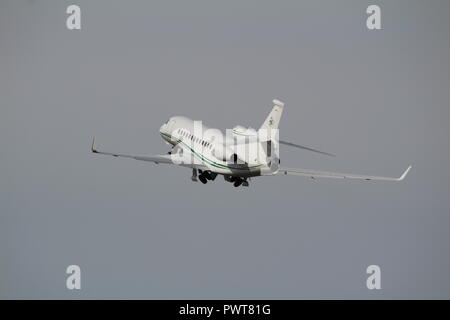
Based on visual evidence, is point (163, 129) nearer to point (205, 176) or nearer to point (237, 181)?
point (205, 176)

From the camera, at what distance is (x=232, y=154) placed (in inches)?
5512

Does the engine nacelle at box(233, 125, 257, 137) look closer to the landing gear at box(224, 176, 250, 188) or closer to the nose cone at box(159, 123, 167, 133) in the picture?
the landing gear at box(224, 176, 250, 188)

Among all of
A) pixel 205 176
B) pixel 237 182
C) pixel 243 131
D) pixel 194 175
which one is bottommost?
pixel 237 182

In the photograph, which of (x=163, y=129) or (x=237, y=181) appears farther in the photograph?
(x=163, y=129)

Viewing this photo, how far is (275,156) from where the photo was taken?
13762cm

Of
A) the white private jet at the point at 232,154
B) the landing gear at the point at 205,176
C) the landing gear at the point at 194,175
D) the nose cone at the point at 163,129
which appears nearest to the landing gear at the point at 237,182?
the white private jet at the point at 232,154

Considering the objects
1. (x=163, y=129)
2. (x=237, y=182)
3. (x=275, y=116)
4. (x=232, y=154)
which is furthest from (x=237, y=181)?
(x=163, y=129)

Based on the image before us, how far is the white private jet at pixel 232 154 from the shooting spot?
13788 centimetres

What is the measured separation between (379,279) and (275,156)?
3462 centimetres

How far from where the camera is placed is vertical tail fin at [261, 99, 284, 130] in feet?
453

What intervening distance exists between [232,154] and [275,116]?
5301 millimetres

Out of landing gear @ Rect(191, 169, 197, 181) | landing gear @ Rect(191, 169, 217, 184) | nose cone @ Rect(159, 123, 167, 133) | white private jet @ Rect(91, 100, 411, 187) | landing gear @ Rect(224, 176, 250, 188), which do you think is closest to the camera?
white private jet @ Rect(91, 100, 411, 187)

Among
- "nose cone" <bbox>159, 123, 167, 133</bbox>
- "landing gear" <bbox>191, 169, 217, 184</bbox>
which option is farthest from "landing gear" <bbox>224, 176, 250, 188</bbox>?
"nose cone" <bbox>159, 123, 167, 133</bbox>
